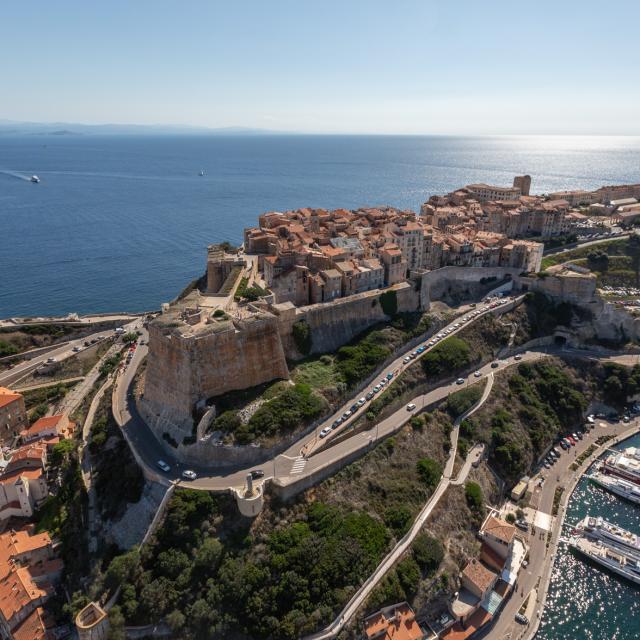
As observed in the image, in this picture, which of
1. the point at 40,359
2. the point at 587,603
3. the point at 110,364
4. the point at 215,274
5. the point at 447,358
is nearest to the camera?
the point at 587,603

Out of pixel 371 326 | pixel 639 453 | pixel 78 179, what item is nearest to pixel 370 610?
pixel 371 326

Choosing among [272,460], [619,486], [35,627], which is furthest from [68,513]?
[619,486]

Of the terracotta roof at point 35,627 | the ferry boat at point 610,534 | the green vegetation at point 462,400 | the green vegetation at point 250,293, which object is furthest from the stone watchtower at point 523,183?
the terracotta roof at point 35,627

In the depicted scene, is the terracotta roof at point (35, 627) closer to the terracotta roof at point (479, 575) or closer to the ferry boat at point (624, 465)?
the terracotta roof at point (479, 575)

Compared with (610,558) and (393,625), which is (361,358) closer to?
(393,625)

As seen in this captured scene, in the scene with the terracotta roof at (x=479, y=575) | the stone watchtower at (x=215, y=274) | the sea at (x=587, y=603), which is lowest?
the sea at (x=587, y=603)

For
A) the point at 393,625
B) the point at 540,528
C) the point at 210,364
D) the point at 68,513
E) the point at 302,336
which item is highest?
the point at 210,364

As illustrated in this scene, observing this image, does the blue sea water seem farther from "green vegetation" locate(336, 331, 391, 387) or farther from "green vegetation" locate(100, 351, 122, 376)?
"green vegetation" locate(336, 331, 391, 387)
